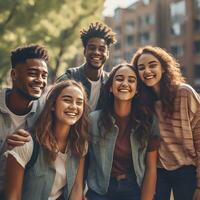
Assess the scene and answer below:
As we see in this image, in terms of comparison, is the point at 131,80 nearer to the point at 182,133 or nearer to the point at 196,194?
the point at 182,133

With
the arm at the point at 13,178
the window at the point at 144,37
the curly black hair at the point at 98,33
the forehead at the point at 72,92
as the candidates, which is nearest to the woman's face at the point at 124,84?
the forehead at the point at 72,92

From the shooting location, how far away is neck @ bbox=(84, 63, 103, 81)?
5.04 metres

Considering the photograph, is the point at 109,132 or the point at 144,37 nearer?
the point at 109,132

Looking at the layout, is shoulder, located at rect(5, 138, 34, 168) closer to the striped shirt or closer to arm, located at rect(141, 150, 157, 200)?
arm, located at rect(141, 150, 157, 200)

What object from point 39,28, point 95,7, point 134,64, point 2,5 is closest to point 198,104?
point 134,64

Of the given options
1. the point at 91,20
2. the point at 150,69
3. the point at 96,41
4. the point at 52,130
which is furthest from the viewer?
the point at 91,20

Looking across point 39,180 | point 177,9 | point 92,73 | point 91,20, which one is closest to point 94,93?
point 92,73

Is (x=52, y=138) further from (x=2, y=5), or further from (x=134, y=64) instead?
(x=2, y=5)

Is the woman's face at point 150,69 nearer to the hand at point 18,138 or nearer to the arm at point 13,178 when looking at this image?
the hand at point 18,138

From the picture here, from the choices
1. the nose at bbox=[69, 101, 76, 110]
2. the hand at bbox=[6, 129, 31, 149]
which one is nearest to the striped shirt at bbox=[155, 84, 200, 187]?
the nose at bbox=[69, 101, 76, 110]

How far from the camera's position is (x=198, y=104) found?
3.98 m

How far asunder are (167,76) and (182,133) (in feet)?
2.00

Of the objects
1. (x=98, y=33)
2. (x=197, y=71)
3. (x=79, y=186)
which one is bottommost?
(x=79, y=186)

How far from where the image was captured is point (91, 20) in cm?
1666
